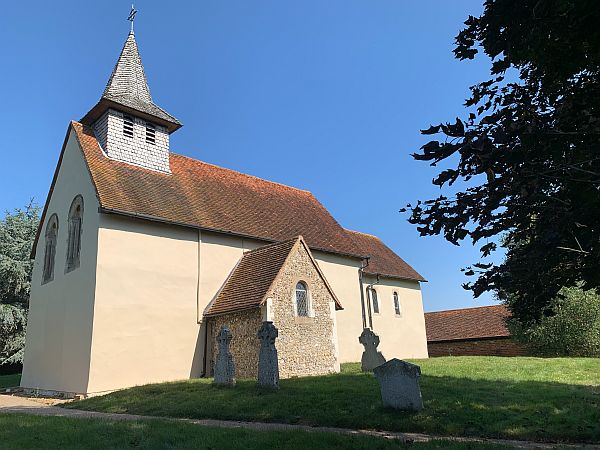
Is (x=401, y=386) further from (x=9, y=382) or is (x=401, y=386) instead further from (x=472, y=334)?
(x=472, y=334)

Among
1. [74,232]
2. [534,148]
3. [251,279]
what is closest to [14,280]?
[74,232]

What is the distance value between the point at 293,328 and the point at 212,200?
773 centimetres

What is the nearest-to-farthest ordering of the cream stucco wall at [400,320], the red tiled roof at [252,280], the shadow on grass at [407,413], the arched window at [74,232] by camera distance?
1. the shadow on grass at [407,413]
2. the red tiled roof at [252,280]
3. the arched window at [74,232]
4. the cream stucco wall at [400,320]

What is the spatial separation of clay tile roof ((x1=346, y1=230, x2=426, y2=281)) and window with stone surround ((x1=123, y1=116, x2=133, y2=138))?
1354 cm

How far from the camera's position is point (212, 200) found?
69.5 feet

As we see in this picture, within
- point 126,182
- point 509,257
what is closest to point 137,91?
point 126,182

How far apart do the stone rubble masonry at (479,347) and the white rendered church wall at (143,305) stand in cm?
2244

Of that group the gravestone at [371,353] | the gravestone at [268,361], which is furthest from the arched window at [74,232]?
the gravestone at [371,353]

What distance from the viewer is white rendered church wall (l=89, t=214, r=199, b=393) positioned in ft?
51.9

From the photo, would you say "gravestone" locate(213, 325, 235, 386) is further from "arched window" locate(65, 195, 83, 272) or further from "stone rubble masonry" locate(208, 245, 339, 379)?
"arched window" locate(65, 195, 83, 272)

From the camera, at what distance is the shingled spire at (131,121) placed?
19641 mm

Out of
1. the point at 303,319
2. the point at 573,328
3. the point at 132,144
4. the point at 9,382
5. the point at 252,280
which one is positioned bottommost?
the point at 9,382

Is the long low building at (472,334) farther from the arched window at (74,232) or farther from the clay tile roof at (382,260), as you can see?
the arched window at (74,232)

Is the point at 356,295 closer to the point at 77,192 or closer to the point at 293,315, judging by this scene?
the point at 293,315
